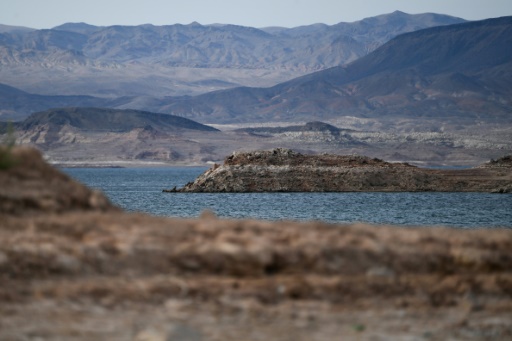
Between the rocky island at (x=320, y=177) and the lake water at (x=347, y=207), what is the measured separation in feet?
16.5

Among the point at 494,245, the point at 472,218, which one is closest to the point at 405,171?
the point at 472,218

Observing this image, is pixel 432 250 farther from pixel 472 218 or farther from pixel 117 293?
pixel 472 218

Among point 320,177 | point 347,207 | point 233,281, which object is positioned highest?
point 233,281

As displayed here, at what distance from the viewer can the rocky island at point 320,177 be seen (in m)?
91.5

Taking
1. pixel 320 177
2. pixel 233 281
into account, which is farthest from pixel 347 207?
pixel 233 281

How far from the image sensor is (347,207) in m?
65.9

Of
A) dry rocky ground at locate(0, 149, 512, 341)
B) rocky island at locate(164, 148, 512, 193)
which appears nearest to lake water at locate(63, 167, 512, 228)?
rocky island at locate(164, 148, 512, 193)

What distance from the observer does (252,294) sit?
12289 mm

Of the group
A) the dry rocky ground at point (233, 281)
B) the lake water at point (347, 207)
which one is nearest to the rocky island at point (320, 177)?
the lake water at point (347, 207)

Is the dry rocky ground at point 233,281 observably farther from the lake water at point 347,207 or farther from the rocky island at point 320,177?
the rocky island at point 320,177

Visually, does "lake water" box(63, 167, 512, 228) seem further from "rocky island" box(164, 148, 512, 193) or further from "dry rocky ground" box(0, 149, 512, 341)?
"dry rocky ground" box(0, 149, 512, 341)

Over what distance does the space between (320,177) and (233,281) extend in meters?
81.2

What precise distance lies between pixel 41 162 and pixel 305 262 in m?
4.39

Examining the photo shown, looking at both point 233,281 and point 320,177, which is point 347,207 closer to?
point 320,177
